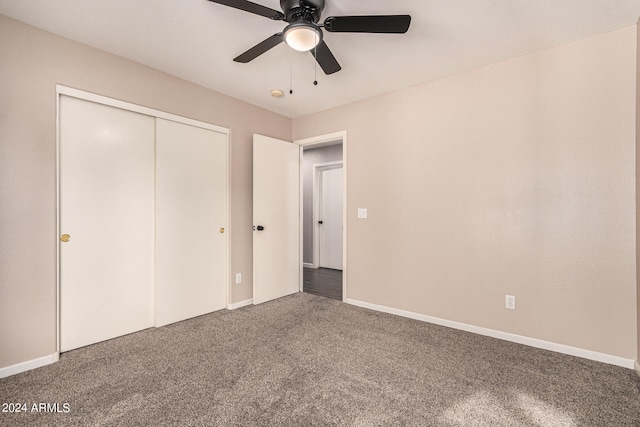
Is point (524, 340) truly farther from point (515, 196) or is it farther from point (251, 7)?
point (251, 7)

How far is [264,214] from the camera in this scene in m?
3.58

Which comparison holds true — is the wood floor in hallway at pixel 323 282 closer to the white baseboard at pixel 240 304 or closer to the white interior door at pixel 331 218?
the white interior door at pixel 331 218

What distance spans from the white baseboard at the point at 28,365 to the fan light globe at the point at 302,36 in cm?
281

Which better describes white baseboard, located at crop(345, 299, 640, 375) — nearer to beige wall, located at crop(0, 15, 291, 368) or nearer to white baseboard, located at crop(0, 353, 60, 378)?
white baseboard, located at crop(0, 353, 60, 378)

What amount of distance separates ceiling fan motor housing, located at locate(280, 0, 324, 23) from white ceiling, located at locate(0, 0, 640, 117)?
169mm

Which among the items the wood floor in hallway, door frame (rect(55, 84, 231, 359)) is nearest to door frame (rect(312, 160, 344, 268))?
the wood floor in hallway

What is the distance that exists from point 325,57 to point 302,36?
1.13 ft

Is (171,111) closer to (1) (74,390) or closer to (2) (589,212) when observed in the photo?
(1) (74,390)

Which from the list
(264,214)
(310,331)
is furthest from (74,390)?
(264,214)

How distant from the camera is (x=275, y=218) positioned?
3725 millimetres

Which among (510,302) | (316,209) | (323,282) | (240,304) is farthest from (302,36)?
(316,209)

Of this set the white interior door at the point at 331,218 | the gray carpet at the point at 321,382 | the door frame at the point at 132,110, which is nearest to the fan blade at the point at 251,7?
the door frame at the point at 132,110

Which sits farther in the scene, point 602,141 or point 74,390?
point 602,141

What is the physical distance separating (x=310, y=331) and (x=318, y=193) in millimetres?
3418
